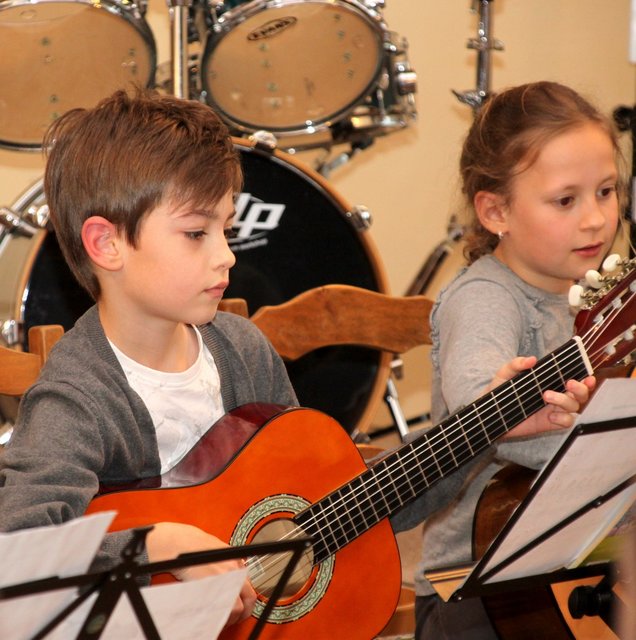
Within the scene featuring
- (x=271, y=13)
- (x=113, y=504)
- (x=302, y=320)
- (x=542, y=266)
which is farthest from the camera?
(x=271, y=13)

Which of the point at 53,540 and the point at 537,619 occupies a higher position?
the point at 53,540

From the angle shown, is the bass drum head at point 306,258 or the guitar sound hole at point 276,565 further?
the bass drum head at point 306,258

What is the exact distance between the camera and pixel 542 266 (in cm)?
169

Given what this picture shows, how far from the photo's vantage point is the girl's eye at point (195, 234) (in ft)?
4.59

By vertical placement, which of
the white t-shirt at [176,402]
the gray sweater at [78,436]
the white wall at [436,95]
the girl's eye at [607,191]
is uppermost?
the girl's eye at [607,191]

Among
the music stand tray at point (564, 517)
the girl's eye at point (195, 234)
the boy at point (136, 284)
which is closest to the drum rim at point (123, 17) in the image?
the boy at point (136, 284)

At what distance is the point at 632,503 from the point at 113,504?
650 mm

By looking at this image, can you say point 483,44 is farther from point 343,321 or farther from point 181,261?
point 181,261

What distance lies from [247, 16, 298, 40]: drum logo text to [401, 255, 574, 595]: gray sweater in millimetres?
882

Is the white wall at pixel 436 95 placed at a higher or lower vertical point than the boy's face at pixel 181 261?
lower

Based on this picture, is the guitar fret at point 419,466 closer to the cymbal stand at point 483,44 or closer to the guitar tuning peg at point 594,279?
the guitar tuning peg at point 594,279

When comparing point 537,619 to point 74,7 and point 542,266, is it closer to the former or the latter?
point 542,266

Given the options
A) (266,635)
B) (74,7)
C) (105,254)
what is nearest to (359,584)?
(266,635)

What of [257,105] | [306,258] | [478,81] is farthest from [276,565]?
[478,81]
